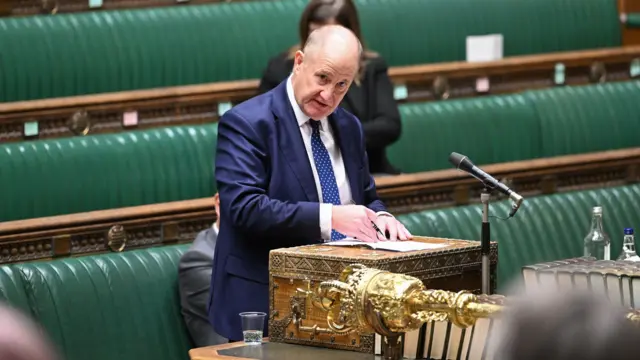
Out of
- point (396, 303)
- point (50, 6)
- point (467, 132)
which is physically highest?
point (50, 6)

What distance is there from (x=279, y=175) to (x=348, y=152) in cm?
17

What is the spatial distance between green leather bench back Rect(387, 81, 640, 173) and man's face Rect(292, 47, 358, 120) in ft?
7.02

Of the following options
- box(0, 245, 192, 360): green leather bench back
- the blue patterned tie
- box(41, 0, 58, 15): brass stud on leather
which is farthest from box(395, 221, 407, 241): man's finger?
box(41, 0, 58, 15): brass stud on leather

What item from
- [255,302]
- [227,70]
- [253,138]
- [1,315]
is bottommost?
[255,302]

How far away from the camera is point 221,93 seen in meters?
4.33

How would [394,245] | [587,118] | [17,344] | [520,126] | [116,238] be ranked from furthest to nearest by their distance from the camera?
[587,118], [520,126], [116,238], [394,245], [17,344]

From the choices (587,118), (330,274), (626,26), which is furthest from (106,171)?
(626,26)

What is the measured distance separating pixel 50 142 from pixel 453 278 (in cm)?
202

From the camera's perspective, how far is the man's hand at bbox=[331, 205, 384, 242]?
218 centimetres

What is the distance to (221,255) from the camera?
2.35m

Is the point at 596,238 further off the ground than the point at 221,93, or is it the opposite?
the point at 221,93

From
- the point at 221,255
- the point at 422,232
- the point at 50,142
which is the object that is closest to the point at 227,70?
the point at 50,142

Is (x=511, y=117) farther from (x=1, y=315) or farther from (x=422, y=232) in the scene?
(x=1, y=315)

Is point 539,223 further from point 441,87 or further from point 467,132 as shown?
point 441,87
